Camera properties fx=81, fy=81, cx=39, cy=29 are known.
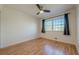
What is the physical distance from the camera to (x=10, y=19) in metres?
3.74

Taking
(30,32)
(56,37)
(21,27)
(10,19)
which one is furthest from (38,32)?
(10,19)

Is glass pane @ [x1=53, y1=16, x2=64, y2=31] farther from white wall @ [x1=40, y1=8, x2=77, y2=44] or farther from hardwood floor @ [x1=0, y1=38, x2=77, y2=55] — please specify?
hardwood floor @ [x1=0, y1=38, x2=77, y2=55]

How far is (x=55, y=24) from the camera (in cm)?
573

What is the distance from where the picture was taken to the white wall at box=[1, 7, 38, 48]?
11.3ft

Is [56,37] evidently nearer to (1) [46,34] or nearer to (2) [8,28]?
(1) [46,34]

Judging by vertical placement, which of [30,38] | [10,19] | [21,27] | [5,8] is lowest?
[30,38]

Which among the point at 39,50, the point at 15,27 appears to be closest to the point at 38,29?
the point at 15,27

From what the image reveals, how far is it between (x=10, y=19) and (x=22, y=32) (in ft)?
3.84

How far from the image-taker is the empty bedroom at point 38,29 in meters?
3.08

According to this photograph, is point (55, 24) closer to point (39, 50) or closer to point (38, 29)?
point (38, 29)

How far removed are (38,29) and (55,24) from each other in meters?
1.50

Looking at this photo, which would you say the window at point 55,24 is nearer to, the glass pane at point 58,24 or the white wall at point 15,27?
the glass pane at point 58,24

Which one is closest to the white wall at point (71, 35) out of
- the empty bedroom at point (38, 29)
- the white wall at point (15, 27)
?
the empty bedroom at point (38, 29)

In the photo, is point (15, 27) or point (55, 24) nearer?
point (15, 27)
